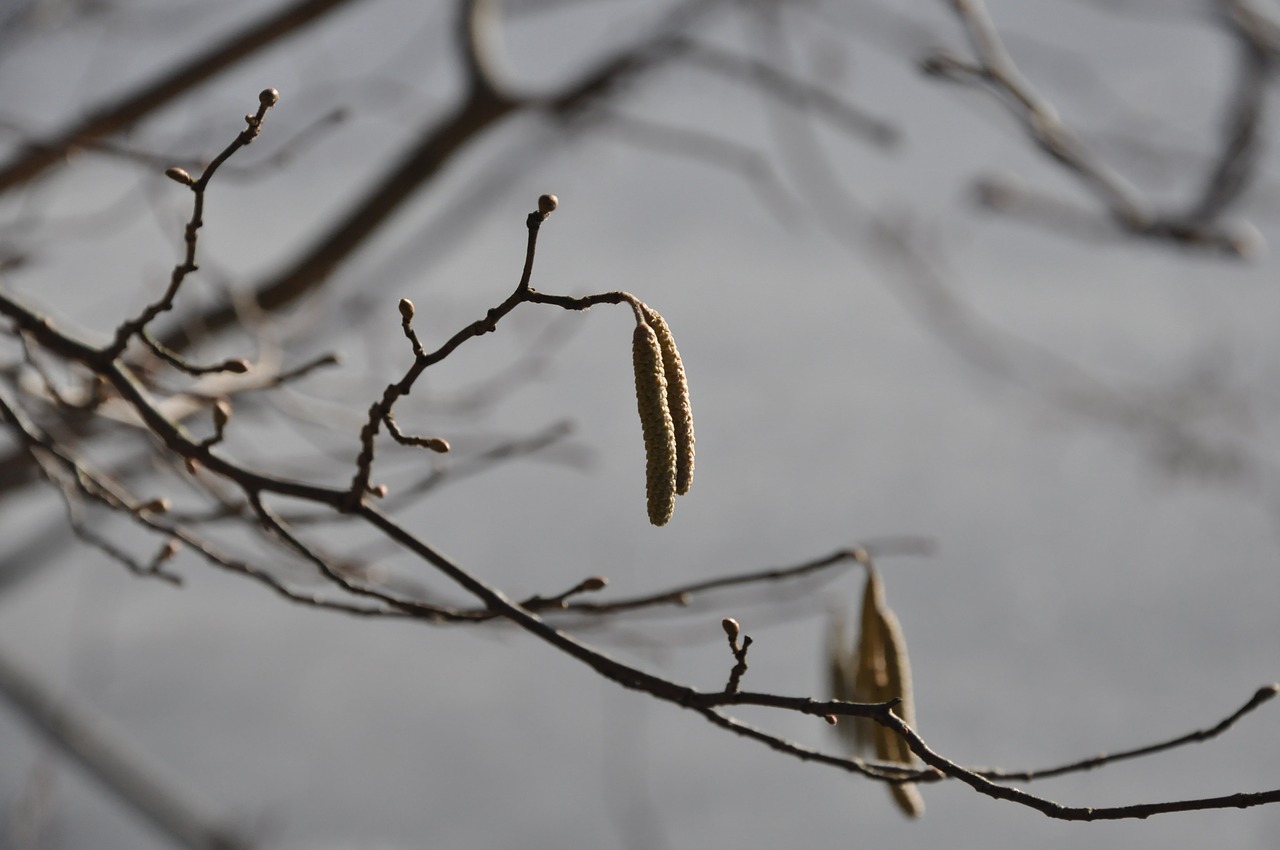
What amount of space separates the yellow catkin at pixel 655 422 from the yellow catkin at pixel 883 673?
45 cm

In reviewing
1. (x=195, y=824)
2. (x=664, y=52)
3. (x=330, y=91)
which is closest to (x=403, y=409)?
(x=330, y=91)

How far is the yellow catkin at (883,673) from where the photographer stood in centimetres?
133

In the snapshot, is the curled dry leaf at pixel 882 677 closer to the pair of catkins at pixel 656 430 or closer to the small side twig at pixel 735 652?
the small side twig at pixel 735 652

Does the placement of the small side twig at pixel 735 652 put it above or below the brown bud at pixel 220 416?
below

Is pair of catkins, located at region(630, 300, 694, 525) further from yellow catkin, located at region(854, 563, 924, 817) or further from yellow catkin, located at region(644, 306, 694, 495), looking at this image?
yellow catkin, located at region(854, 563, 924, 817)

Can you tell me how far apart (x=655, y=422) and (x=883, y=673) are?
1.71 feet

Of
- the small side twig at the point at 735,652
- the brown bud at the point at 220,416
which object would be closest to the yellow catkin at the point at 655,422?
the small side twig at the point at 735,652

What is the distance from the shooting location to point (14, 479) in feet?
9.49

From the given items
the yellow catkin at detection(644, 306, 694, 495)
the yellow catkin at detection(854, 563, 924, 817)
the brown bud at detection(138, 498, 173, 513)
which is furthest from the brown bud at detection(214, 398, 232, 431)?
the yellow catkin at detection(854, 563, 924, 817)

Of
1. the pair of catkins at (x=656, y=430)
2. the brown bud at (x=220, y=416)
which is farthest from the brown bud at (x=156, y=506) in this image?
the pair of catkins at (x=656, y=430)

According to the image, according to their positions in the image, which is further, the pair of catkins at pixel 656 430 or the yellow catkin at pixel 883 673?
the yellow catkin at pixel 883 673

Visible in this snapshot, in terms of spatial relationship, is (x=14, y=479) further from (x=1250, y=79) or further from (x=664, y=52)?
(x=1250, y=79)

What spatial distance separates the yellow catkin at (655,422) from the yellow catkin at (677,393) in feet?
0.09

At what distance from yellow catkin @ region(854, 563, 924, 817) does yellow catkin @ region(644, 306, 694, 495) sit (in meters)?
0.43
